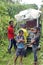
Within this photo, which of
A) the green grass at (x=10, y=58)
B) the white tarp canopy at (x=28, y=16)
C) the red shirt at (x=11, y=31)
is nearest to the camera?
the green grass at (x=10, y=58)

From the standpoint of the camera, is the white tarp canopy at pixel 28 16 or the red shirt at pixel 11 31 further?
the white tarp canopy at pixel 28 16

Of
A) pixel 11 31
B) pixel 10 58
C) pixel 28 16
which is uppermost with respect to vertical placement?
pixel 11 31

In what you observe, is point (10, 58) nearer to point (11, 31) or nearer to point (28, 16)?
point (11, 31)

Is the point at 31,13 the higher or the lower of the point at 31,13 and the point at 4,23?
the higher

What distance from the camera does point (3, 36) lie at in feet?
55.7

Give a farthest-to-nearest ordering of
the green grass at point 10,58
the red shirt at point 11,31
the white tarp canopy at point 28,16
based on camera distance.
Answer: the white tarp canopy at point 28,16 → the red shirt at point 11,31 → the green grass at point 10,58

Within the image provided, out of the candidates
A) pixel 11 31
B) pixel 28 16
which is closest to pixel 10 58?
pixel 11 31

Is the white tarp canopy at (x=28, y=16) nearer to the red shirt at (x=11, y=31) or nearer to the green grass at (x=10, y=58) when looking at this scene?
the green grass at (x=10, y=58)

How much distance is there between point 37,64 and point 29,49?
3.15 meters

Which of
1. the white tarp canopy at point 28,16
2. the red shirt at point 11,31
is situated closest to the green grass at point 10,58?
the red shirt at point 11,31

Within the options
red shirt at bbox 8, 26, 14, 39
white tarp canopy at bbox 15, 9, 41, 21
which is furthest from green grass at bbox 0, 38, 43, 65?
white tarp canopy at bbox 15, 9, 41, 21

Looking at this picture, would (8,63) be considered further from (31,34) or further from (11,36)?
(31,34)

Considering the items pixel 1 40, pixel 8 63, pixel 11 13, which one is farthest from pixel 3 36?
pixel 11 13

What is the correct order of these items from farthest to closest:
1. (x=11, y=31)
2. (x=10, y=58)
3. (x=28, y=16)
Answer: (x=28, y=16) < (x=11, y=31) < (x=10, y=58)
